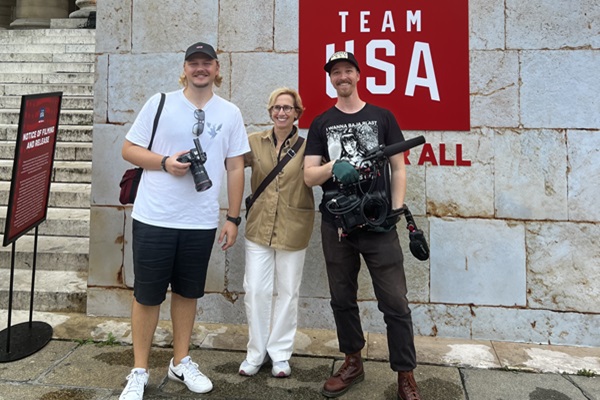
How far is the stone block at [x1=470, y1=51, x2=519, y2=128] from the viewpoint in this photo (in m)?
3.90

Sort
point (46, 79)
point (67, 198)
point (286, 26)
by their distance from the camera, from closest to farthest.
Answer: point (286, 26) → point (67, 198) → point (46, 79)

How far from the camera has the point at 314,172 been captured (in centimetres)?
290

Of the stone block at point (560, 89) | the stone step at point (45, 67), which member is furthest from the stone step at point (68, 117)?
the stone block at point (560, 89)

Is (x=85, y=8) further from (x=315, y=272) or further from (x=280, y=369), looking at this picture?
(x=280, y=369)

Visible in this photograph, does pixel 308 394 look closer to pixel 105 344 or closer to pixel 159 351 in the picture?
pixel 159 351

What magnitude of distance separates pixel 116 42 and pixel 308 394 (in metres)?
3.49

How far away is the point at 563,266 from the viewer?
12.7 feet

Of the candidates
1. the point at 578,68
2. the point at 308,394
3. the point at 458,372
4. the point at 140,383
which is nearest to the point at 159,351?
the point at 140,383

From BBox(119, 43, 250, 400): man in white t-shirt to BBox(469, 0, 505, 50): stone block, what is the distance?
2.27m

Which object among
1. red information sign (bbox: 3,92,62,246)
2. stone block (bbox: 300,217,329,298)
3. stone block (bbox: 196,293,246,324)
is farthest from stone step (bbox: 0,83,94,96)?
stone block (bbox: 300,217,329,298)

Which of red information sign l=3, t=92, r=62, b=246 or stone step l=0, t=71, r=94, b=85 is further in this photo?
stone step l=0, t=71, r=94, b=85

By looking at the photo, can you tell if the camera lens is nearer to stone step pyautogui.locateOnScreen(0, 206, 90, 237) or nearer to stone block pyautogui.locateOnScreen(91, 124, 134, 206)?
stone block pyautogui.locateOnScreen(91, 124, 134, 206)

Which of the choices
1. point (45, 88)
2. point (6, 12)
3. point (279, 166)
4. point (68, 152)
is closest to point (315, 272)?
point (279, 166)

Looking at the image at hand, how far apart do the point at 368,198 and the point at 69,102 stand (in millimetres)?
6445
